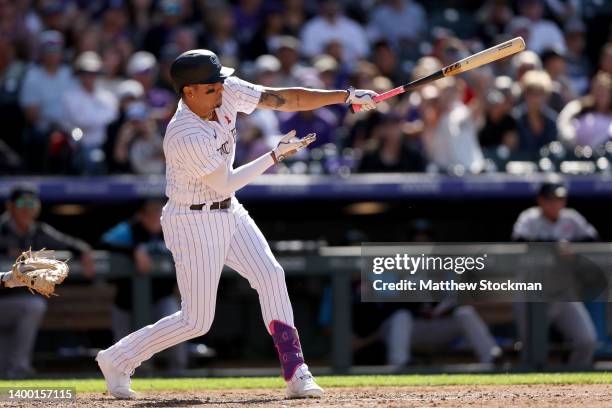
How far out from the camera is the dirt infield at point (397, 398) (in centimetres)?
571

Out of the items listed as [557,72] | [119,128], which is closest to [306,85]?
[119,128]

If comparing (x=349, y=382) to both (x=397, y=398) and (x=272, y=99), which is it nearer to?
(x=397, y=398)

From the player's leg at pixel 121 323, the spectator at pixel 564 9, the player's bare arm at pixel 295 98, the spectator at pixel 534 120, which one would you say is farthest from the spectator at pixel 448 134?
the player's bare arm at pixel 295 98

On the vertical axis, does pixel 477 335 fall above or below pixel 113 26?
below

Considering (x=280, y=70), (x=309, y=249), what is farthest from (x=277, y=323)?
(x=280, y=70)

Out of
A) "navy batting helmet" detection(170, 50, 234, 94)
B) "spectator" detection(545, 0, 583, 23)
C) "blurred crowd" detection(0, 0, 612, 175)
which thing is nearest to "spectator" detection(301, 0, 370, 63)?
"blurred crowd" detection(0, 0, 612, 175)

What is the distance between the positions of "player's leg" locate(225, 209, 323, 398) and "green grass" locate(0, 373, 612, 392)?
3.61 ft

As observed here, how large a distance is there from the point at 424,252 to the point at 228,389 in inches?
73.3

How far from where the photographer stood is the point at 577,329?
29.8ft

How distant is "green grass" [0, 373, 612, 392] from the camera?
7.14 metres

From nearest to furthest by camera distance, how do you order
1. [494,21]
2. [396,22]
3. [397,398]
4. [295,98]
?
[397,398] < [295,98] < [396,22] < [494,21]

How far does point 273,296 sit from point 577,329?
377 centimetres

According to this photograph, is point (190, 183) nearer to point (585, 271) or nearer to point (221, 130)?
point (221, 130)

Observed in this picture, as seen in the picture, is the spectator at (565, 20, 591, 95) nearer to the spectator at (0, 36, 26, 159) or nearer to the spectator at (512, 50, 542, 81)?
the spectator at (512, 50, 542, 81)
